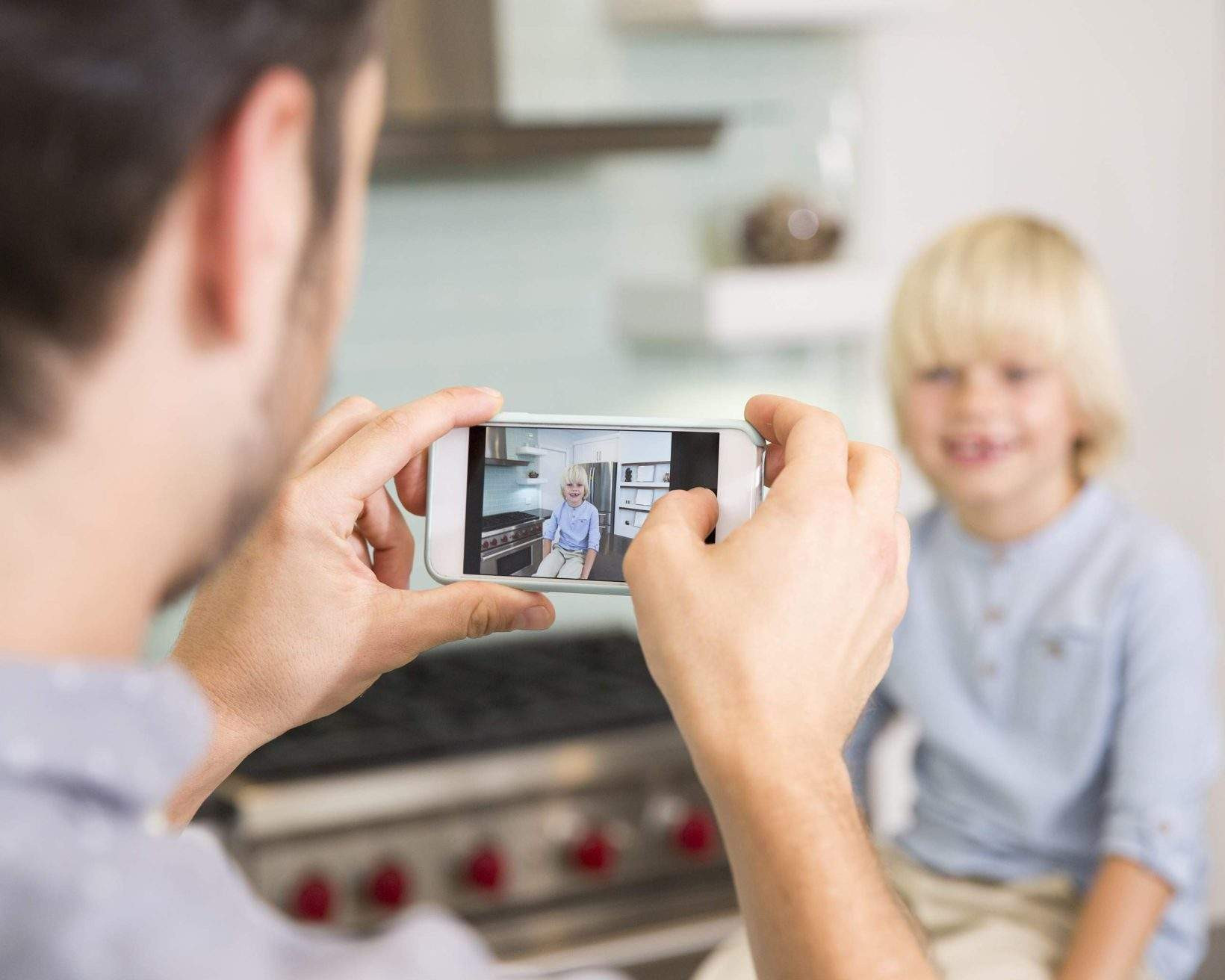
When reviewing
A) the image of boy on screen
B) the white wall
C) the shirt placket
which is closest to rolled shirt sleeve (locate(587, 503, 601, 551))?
the image of boy on screen

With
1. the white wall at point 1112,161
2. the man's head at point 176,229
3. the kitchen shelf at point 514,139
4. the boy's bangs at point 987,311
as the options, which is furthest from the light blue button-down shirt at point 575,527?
the white wall at point 1112,161

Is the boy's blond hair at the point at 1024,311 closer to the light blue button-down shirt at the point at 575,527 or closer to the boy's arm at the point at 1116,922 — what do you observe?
the boy's arm at the point at 1116,922

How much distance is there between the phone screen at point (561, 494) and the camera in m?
0.89

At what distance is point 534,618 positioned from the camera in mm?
868

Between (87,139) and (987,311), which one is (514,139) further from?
(87,139)

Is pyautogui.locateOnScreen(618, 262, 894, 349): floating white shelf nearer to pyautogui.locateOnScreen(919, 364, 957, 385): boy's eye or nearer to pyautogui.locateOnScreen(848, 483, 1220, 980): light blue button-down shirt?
pyautogui.locateOnScreen(919, 364, 957, 385): boy's eye

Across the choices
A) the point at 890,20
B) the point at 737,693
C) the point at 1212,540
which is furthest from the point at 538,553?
the point at 1212,540

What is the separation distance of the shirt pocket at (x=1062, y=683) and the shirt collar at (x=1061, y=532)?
107 mm

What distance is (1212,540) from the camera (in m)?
2.61

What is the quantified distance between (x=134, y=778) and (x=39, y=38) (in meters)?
0.23

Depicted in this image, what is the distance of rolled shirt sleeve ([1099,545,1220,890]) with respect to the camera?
1485mm

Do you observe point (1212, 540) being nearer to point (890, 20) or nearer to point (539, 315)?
point (890, 20)

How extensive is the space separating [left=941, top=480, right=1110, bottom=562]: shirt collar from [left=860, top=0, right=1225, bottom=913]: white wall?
2.61ft

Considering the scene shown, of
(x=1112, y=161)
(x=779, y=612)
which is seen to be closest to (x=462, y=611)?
(x=779, y=612)
